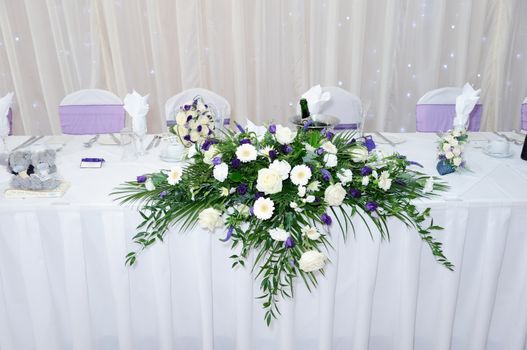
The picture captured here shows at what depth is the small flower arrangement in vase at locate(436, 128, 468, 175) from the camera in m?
1.65

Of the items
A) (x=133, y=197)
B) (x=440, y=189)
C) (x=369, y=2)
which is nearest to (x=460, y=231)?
(x=440, y=189)

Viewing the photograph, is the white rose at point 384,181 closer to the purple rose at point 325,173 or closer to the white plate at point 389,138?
the purple rose at point 325,173

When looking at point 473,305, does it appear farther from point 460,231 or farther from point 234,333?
point 234,333

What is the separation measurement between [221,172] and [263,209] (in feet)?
0.54

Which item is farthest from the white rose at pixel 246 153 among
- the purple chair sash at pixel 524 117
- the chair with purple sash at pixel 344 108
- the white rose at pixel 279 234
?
the purple chair sash at pixel 524 117

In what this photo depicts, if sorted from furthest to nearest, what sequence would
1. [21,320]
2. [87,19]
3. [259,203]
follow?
[87,19] → [21,320] → [259,203]

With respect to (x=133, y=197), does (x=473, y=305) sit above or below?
below

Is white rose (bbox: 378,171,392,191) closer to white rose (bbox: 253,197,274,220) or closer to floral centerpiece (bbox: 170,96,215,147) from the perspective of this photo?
white rose (bbox: 253,197,274,220)

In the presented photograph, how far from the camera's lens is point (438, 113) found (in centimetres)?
250

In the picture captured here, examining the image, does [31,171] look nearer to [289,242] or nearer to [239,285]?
[239,285]

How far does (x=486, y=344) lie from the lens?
1600 mm

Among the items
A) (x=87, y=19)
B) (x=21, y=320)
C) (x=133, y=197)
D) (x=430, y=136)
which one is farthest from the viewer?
(x=87, y=19)

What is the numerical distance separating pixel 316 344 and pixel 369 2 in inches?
108

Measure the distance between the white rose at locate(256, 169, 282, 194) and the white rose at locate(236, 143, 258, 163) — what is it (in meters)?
0.07
